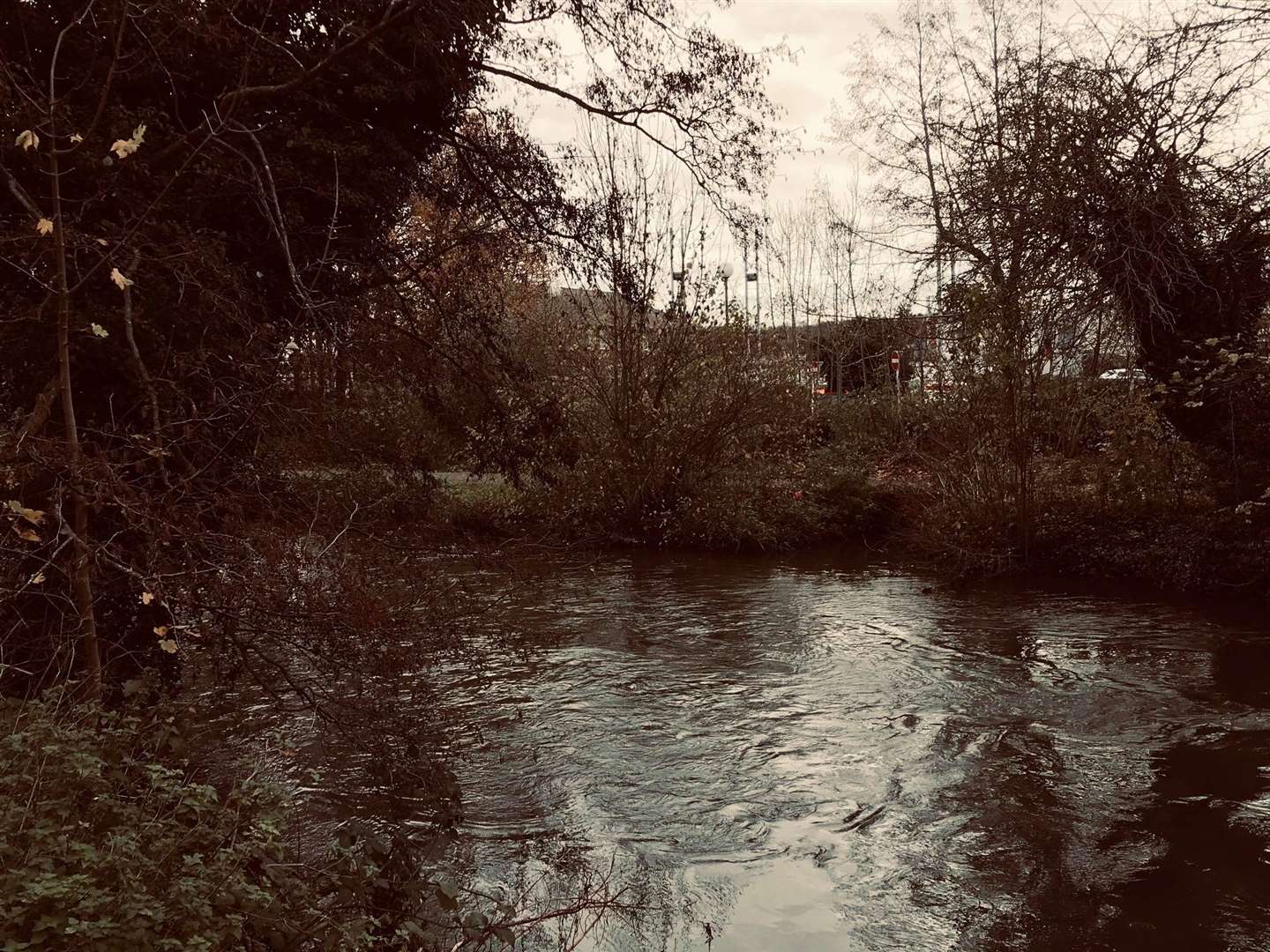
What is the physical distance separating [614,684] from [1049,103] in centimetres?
782

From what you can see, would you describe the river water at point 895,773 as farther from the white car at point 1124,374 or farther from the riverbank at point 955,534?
the white car at point 1124,374

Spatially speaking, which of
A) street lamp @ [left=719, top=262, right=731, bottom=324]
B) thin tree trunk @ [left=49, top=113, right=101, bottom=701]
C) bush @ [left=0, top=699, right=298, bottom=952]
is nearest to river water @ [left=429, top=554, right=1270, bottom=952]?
bush @ [left=0, top=699, right=298, bottom=952]

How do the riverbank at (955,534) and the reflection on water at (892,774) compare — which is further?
the riverbank at (955,534)

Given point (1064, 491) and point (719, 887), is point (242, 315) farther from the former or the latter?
point (1064, 491)

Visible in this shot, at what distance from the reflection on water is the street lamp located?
21.5ft

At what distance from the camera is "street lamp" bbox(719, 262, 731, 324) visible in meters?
17.1

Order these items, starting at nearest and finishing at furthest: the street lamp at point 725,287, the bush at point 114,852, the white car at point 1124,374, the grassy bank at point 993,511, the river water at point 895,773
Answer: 1. the bush at point 114,852
2. the river water at point 895,773
3. the grassy bank at point 993,511
4. the white car at point 1124,374
5. the street lamp at point 725,287

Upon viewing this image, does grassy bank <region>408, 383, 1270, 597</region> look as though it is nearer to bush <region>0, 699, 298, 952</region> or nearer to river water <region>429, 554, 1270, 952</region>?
river water <region>429, 554, 1270, 952</region>

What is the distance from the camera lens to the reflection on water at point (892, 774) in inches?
218

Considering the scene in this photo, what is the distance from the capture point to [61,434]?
6.16 metres

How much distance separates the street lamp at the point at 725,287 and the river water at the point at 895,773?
21.0 feet

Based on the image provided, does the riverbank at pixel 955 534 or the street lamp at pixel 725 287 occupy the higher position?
Result: the street lamp at pixel 725 287

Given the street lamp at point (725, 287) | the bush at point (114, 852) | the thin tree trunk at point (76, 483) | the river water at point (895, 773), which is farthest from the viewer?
the street lamp at point (725, 287)

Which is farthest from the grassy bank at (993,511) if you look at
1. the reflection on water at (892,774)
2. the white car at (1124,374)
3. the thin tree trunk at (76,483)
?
the thin tree trunk at (76,483)
